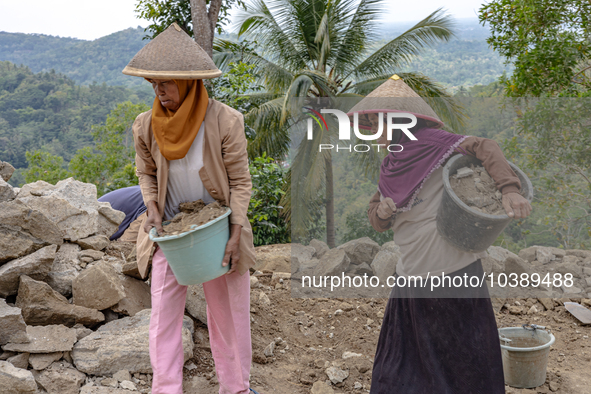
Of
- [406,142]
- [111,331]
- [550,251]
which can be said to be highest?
[406,142]

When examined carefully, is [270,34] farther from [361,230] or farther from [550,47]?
[361,230]

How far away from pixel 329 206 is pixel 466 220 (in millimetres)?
764

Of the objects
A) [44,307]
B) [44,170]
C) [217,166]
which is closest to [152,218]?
[217,166]

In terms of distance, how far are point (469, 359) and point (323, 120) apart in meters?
1.35

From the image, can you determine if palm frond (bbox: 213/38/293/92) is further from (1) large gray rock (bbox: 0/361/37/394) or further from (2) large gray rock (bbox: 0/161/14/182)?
(1) large gray rock (bbox: 0/361/37/394)

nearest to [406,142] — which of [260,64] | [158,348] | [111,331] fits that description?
[158,348]

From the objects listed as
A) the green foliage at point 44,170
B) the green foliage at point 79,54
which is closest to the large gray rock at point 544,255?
the green foliage at point 44,170

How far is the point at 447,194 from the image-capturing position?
2250 millimetres

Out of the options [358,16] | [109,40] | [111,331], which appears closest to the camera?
[111,331]

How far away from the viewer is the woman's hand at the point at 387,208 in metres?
2.40

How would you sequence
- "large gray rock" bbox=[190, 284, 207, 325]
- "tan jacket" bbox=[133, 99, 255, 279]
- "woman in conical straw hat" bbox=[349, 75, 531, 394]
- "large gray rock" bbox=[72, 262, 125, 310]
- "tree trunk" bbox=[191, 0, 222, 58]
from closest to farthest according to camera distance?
"tan jacket" bbox=[133, 99, 255, 279]
"woman in conical straw hat" bbox=[349, 75, 531, 394]
"large gray rock" bbox=[72, 262, 125, 310]
"large gray rock" bbox=[190, 284, 207, 325]
"tree trunk" bbox=[191, 0, 222, 58]

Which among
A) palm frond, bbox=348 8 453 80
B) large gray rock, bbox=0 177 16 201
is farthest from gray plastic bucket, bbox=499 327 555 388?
palm frond, bbox=348 8 453 80

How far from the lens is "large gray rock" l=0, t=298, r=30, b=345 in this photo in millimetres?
2605

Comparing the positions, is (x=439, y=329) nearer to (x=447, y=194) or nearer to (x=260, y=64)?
(x=447, y=194)
